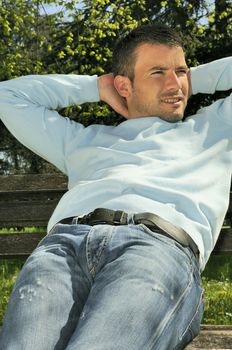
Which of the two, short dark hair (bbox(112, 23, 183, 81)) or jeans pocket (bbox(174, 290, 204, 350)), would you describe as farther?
short dark hair (bbox(112, 23, 183, 81))

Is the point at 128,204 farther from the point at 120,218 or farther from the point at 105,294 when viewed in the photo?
the point at 105,294

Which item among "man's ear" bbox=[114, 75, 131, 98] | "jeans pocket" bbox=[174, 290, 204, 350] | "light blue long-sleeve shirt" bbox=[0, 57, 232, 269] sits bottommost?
"jeans pocket" bbox=[174, 290, 204, 350]

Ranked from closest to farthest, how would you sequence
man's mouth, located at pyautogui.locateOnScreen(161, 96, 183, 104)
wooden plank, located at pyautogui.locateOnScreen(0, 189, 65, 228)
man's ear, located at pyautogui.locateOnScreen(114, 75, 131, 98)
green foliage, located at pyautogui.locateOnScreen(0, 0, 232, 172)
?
1. man's mouth, located at pyautogui.locateOnScreen(161, 96, 183, 104)
2. man's ear, located at pyautogui.locateOnScreen(114, 75, 131, 98)
3. wooden plank, located at pyautogui.locateOnScreen(0, 189, 65, 228)
4. green foliage, located at pyautogui.locateOnScreen(0, 0, 232, 172)

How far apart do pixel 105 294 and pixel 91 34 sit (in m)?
10.2

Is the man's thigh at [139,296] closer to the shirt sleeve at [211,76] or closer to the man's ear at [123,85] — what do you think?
the man's ear at [123,85]

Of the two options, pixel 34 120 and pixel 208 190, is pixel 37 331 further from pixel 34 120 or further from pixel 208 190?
pixel 34 120

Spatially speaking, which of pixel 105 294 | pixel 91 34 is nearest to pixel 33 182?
pixel 105 294

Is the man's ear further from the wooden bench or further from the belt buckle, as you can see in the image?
the wooden bench

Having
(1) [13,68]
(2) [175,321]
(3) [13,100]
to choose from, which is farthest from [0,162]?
(2) [175,321]

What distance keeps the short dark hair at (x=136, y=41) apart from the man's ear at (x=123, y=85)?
2cm

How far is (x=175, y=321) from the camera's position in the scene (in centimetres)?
221

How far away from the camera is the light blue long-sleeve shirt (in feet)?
8.30

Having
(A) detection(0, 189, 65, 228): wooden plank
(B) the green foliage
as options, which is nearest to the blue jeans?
(A) detection(0, 189, 65, 228): wooden plank

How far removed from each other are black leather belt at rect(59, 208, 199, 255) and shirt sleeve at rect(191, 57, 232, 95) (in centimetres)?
102
